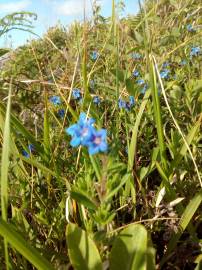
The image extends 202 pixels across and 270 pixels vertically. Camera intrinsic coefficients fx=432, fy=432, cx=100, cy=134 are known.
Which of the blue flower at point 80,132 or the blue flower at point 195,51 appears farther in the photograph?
the blue flower at point 195,51

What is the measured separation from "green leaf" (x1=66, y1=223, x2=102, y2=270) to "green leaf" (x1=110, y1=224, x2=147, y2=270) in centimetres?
4

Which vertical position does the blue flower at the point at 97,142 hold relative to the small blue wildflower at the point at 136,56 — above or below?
below

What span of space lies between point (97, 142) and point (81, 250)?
0.88 feet

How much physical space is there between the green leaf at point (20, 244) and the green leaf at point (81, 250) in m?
0.08


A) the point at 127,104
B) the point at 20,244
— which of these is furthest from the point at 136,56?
the point at 20,244

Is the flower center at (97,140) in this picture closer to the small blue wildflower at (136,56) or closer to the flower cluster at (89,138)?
the flower cluster at (89,138)

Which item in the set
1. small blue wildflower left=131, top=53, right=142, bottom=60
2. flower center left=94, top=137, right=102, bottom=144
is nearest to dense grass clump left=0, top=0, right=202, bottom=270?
flower center left=94, top=137, right=102, bottom=144

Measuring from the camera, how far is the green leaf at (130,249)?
0.95 meters

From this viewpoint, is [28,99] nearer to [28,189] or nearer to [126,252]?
[28,189]

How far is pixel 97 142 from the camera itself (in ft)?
2.86

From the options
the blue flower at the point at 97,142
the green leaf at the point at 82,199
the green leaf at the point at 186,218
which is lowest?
the green leaf at the point at 186,218

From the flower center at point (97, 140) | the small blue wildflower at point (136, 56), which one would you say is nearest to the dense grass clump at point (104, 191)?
the flower center at point (97, 140)

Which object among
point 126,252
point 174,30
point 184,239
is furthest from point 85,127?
point 174,30

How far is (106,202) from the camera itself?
933 millimetres
